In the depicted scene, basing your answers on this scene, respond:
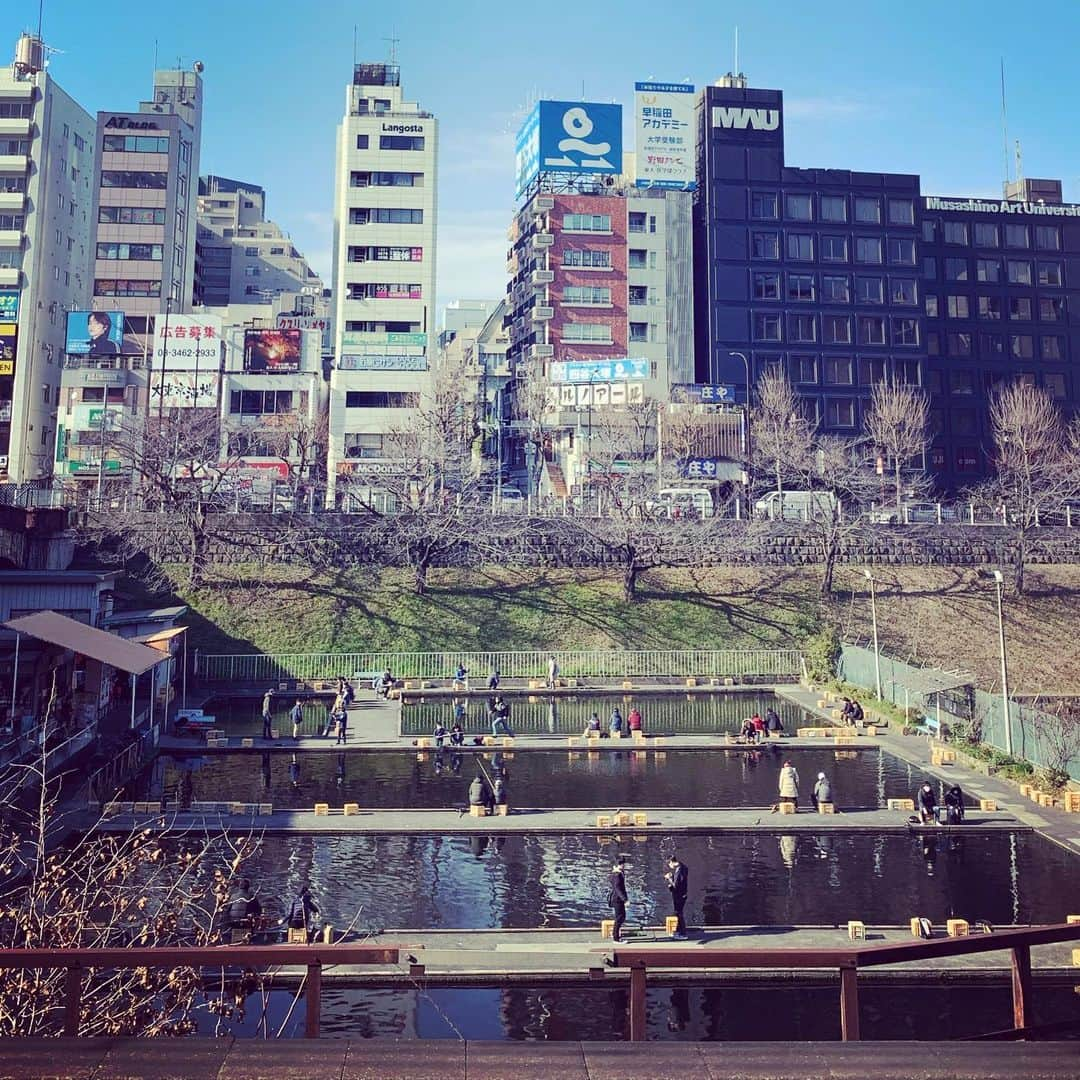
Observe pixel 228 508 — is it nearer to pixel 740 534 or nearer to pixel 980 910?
pixel 740 534

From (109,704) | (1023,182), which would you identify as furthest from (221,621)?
(1023,182)

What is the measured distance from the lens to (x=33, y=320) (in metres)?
81.6

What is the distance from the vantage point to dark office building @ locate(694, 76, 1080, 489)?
86875mm

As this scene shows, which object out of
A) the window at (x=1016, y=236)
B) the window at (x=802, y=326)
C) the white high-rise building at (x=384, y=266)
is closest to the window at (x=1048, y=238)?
the window at (x=1016, y=236)

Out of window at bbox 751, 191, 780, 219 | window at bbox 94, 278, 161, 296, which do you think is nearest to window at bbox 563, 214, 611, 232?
window at bbox 751, 191, 780, 219

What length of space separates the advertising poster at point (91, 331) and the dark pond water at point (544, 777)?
61210 mm

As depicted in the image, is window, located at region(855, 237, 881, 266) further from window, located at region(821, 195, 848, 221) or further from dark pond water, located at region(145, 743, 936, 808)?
dark pond water, located at region(145, 743, 936, 808)

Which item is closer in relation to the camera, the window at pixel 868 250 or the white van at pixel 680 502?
the white van at pixel 680 502

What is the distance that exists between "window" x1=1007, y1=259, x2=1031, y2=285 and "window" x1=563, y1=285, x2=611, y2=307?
136 ft

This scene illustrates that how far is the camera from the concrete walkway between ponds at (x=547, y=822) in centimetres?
2356

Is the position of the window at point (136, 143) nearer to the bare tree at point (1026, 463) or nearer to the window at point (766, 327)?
the window at point (766, 327)

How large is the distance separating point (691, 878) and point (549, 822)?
191 inches

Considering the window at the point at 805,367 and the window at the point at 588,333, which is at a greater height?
the window at the point at 588,333

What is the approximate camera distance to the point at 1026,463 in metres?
62.4
